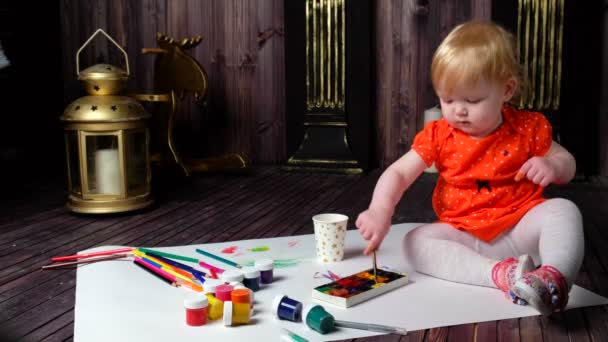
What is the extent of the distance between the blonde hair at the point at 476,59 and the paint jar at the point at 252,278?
0.54 metres

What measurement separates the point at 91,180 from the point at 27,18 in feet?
3.55

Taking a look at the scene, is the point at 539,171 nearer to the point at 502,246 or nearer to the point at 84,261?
the point at 502,246

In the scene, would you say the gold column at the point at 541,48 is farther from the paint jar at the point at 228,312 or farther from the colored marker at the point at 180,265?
the paint jar at the point at 228,312

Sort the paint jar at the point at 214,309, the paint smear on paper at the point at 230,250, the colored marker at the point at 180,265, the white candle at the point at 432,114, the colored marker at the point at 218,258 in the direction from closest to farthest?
the paint jar at the point at 214,309
the colored marker at the point at 180,265
the colored marker at the point at 218,258
the paint smear on paper at the point at 230,250
the white candle at the point at 432,114

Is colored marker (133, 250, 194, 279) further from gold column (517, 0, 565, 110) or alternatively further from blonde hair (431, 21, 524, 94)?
gold column (517, 0, 565, 110)

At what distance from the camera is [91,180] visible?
213 centimetres

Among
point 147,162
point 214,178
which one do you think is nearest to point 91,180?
point 147,162

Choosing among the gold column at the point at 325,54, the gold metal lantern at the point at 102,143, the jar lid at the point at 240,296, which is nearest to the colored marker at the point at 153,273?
the jar lid at the point at 240,296

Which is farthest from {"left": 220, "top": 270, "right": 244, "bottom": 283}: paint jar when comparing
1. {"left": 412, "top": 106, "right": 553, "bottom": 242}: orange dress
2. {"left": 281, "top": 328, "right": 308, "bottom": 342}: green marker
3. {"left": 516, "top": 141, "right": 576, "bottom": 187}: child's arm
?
{"left": 516, "top": 141, "right": 576, "bottom": 187}: child's arm

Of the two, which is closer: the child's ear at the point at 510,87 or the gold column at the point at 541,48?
the child's ear at the point at 510,87

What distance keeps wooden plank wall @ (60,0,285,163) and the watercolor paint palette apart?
1.71m

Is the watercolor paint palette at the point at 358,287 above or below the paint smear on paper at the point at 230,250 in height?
above

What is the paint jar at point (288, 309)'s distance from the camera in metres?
1.18

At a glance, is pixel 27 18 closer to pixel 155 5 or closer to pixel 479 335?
pixel 155 5
